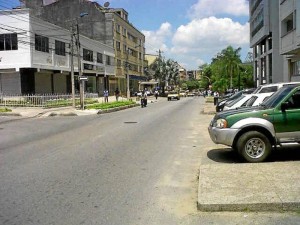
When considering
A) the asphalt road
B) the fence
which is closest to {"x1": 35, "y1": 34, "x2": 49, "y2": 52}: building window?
the fence

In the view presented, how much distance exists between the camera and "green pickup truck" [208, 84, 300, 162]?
30.4ft

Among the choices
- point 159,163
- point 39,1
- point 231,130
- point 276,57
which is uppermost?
point 39,1

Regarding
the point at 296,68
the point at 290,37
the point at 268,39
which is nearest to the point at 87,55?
the point at 268,39

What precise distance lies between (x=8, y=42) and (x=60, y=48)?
9044 millimetres

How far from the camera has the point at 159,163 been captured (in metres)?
9.95

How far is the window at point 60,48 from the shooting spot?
4731cm

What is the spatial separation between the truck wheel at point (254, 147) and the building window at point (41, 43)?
35451 millimetres

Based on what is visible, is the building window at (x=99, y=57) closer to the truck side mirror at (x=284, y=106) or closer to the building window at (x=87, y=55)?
the building window at (x=87, y=55)

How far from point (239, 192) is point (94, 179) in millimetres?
2942

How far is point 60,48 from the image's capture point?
159 ft

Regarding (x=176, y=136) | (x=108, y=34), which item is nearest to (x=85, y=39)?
(x=108, y=34)

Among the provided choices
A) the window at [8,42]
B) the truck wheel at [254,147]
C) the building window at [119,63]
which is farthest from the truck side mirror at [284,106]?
the building window at [119,63]

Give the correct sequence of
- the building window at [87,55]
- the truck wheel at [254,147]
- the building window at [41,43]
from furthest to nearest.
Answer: the building window at [87,55] < the building window at [41,43] < the truck wheel at [254,147]

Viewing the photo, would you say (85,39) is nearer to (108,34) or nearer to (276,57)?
(108,34)
